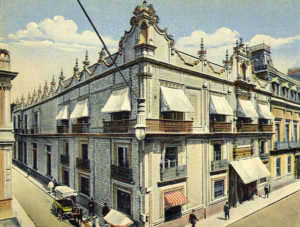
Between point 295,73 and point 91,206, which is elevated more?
point 295,73

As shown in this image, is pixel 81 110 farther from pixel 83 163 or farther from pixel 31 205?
pixel 31 205

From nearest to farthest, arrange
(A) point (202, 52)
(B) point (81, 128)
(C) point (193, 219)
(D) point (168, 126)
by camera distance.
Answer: (D) point (168, 126), (C) point (193, 219), (A) point (202, 52), (B) point (81, 128)

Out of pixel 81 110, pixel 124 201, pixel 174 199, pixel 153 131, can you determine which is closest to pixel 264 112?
pixel 174 199

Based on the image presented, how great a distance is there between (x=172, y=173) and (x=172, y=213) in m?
2.44

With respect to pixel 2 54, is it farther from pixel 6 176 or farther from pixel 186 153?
pixel 186 153

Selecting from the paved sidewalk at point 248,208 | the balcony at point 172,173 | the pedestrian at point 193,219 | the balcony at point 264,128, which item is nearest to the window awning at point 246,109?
the balcony at point 264,128

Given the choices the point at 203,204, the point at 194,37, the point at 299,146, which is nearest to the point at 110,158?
the point at 203,204

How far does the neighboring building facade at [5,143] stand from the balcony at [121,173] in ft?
17.9

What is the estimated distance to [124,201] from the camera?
43.7 ft

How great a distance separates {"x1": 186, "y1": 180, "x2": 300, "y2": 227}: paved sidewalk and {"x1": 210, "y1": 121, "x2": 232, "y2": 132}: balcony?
6.07m

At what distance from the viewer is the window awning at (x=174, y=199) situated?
41.6ft

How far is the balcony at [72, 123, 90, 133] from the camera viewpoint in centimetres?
1670

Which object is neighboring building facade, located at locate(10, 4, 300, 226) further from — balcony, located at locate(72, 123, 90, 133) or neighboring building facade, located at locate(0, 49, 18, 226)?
neighboring building facade, located at locate(0, 49, 18, 226)

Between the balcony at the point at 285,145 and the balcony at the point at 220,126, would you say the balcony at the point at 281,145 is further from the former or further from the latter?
the balcony at the point at 220,126
